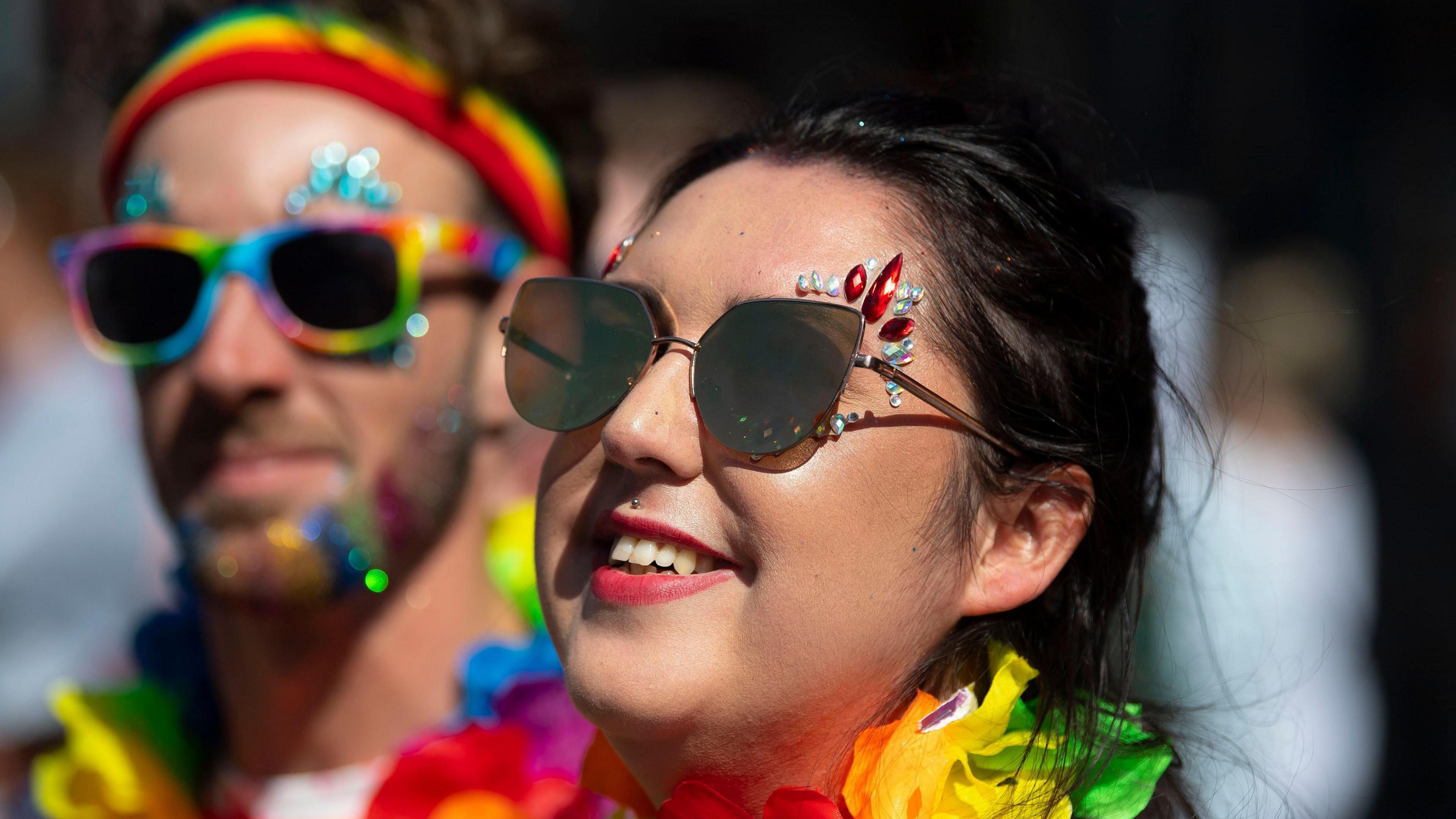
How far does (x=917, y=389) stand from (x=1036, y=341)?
19cm

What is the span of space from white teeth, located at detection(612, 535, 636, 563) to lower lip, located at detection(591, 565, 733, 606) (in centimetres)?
2

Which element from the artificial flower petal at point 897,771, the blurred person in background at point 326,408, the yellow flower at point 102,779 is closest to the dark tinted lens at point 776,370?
the artificial flower petal at point 897,771

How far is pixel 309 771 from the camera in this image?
2.26 meters

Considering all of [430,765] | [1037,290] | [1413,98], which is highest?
[1413,98]

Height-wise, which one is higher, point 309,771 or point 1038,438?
point 1038,438

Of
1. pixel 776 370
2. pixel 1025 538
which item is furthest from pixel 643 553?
pixel 1025 538

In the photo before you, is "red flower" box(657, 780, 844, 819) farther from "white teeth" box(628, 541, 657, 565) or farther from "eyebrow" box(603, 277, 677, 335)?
"eyebrow" box(603, 277, 677, 335)

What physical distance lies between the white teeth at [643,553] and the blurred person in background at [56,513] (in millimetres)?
1949

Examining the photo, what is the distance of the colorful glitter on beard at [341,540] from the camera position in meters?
2.14

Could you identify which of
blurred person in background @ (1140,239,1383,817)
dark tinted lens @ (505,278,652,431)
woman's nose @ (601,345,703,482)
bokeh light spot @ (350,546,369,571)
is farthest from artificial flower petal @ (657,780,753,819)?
blurred person in background @ (1140,239,1383,817)

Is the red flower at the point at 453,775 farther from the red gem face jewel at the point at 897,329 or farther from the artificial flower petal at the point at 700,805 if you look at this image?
the red gem face jewel at the point at 897,329

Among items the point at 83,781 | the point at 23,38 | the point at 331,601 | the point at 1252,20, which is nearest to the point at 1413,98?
the point at 1252,20

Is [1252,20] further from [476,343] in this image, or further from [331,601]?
[331,601]

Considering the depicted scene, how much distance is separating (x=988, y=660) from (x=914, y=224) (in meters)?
0.54
